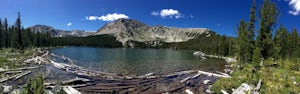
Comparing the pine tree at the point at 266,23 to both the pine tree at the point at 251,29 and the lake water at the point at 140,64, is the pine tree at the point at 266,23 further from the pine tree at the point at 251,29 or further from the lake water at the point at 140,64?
the lake water at the point at 140,64

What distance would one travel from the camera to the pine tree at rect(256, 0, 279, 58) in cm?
3125

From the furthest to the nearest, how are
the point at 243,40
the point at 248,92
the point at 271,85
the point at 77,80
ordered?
1. the point at 243,40
2. the point at 77,80
3. the point at 271,85
4. the point at 248,92

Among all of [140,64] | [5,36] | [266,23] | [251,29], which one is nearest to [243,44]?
[251,29]

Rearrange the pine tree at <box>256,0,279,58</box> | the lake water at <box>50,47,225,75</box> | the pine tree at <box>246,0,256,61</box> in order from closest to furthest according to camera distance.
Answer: the pine tree at <box>256,0,279,58</box>, the pine tree at <box>246,0,256,61</box>, the lake water at <box>50,47,225,75</box>

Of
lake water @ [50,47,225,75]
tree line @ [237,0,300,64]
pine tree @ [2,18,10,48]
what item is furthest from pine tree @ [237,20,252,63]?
pine tree @ [2,18,10,48]

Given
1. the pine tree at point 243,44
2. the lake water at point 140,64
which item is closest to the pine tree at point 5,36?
the lake water at point 140,64

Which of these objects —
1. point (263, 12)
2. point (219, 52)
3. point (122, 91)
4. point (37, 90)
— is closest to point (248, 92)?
point (122, 91)

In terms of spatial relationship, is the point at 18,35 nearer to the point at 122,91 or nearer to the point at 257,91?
the point at 122,91

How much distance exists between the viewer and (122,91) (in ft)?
70.2

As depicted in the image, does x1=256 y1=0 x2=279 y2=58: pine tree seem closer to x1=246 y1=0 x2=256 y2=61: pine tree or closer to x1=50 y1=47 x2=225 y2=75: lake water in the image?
x1=246 y1=0 x2=256 y2=61: pine tree

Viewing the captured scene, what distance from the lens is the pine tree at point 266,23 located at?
3125 centimetres

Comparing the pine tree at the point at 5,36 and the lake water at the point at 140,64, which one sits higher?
the pine tree at the point at 5,36

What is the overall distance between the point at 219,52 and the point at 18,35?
82.3 metres

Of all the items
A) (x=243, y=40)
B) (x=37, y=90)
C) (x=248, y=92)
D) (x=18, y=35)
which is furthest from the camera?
(x=18, y=35)
